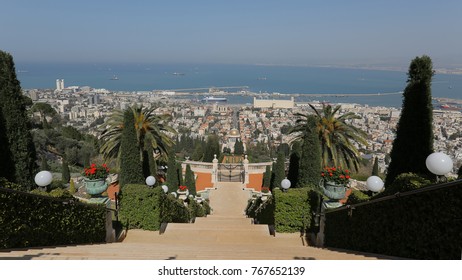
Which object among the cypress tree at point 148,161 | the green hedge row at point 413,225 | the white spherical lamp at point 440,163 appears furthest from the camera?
the cypress tree at point 148,161

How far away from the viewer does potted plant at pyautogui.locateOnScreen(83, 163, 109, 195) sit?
7.25 meters

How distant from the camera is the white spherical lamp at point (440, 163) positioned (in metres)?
3.55

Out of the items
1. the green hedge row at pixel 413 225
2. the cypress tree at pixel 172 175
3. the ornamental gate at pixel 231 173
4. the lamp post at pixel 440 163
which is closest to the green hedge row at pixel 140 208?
the green hedge row at pixel 413 225

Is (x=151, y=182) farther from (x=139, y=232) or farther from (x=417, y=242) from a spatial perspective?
(x=417, y=242)

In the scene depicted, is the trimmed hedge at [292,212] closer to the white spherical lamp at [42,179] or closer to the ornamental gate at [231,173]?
A: the white spherical lamp at [42,179]

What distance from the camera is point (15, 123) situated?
8.87 meters

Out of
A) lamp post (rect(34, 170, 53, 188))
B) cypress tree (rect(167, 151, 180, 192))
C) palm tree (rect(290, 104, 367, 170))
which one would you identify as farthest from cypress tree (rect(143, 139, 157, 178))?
lamp post (rect(34, 170, 53, 188))

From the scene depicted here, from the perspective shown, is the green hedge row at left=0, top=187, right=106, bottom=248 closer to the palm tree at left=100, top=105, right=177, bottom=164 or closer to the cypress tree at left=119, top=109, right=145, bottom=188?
the cypress tree at left=119, top=109, right=145, bottom=188

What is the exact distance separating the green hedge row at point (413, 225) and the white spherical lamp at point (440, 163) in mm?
280

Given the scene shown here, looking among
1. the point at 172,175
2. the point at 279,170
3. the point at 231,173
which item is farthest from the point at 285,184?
the point at 231,173

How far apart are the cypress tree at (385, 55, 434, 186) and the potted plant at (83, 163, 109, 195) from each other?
271 inches

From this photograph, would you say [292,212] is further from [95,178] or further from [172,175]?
[172,175]

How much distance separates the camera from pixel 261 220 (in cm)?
1207
